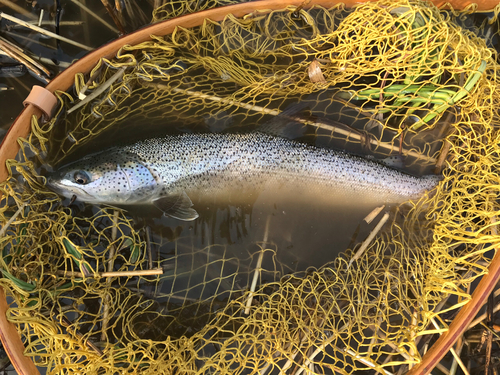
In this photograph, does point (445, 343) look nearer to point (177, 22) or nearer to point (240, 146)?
point (240, 146)

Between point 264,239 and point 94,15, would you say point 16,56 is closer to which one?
point 94,15

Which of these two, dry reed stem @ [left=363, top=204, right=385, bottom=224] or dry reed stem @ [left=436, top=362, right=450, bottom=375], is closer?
dry reed stem @ [left=436, top=362, right=450, bottom=375]

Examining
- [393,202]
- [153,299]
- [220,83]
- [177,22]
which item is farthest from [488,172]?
[153,299]

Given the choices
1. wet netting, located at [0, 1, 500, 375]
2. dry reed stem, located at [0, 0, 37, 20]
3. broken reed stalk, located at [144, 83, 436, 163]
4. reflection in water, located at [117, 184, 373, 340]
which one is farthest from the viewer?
dry reed stem, located at [0, 0, 37, 20]

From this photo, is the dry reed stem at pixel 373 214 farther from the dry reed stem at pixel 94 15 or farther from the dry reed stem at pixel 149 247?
the dry reed stem at pixel 94 15

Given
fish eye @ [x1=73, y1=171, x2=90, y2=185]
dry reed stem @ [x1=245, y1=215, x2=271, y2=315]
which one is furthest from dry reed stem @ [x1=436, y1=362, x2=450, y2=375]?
fish eye @ [x1=73, y1=171, x2=90, y2=185]

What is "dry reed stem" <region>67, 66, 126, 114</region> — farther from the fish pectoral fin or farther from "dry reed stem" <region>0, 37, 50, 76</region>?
the fish pectoral fin

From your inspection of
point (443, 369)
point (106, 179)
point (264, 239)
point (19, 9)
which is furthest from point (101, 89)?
point (443, 369)
